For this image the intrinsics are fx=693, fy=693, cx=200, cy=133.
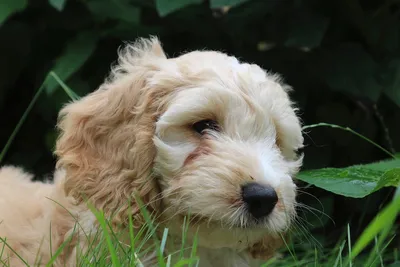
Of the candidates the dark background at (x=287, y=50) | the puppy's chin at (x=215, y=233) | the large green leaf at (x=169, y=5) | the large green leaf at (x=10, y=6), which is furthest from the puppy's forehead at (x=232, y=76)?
the large green leaf at (x=10, y=6)

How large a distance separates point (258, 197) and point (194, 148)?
368 mm

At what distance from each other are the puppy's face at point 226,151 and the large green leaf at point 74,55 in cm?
162

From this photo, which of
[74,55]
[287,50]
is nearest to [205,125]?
[74,55]

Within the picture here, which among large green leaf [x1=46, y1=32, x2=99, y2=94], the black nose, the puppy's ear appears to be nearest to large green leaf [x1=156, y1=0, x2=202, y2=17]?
large green leaf [x1=46, y1=32, x2=99, y2=94]

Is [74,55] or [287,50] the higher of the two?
[74,55]

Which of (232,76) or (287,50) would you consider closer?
(232,76)

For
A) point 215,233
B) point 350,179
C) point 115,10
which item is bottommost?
point 350,179

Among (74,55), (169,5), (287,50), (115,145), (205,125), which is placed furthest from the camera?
(287,50)

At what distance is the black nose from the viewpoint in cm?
260

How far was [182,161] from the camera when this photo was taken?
2787mm

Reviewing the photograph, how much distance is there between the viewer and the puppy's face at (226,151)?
2635mm

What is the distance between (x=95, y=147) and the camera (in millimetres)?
3082

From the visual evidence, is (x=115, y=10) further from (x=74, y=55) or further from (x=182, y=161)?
(x=182, y=161)

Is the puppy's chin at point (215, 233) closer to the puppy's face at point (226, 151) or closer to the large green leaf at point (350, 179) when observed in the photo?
the puppy's face at point (226, 151)
